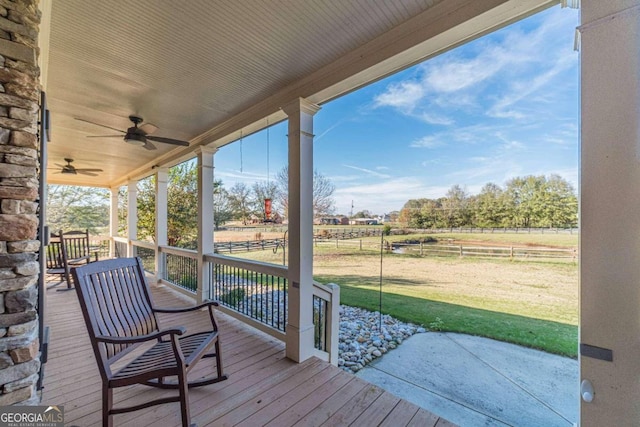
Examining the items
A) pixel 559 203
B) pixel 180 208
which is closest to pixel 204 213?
pixel 559 203

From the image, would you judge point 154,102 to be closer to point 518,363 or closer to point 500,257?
point 518,363

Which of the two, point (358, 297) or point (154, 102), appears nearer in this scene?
point (154, 102)

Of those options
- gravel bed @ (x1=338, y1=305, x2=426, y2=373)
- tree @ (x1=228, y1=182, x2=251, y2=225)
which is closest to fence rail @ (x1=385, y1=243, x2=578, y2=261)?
gravel bed @ (x1=338, y1=305, x2=426, y2=373)

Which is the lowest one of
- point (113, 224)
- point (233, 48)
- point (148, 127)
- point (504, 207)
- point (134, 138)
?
point (113, 224)

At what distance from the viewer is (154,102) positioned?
9.45ft

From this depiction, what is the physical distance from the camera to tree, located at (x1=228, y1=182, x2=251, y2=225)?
722 centimetres

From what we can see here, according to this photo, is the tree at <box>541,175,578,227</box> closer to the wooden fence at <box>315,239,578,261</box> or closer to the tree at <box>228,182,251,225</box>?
the wooden fence at <box>315,239,578,261</box>

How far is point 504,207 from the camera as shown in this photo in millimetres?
4422

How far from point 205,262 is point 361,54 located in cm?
357

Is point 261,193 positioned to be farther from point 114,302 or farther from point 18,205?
point 18,205

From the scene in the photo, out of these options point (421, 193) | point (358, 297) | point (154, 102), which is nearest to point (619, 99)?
point (154, 102)

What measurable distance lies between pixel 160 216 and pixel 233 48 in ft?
15.5

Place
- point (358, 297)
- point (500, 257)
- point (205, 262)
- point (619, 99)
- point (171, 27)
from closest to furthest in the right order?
1. point (619, 99)
2. point (171, 27)
3. point (205, 262)
4. point (500, 257)
5. point (358, 297)

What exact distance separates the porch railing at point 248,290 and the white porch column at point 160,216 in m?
0.02
